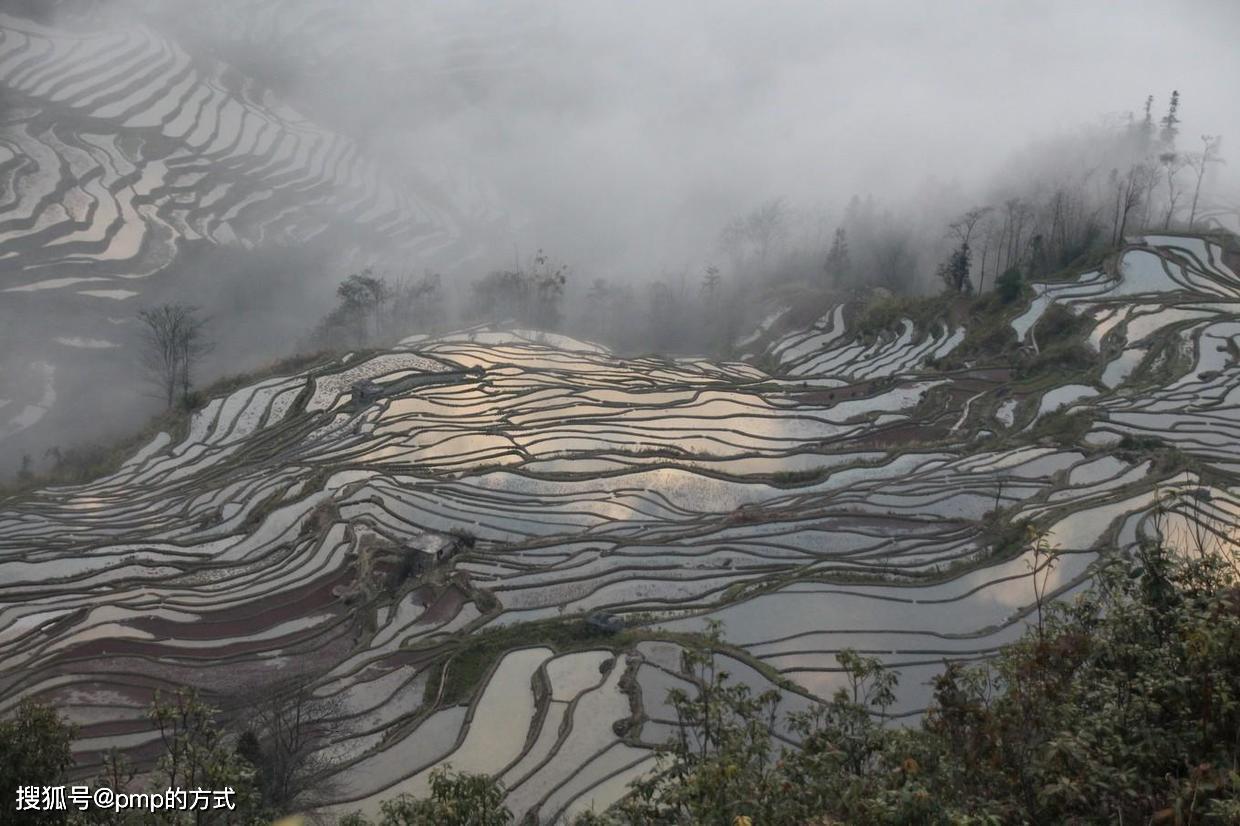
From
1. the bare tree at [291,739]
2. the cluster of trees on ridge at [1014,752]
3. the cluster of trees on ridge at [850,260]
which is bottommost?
the bare tree at [291,739]

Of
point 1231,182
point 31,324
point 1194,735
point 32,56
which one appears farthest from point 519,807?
point 32,56

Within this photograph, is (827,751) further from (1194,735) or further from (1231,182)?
(1231,182)

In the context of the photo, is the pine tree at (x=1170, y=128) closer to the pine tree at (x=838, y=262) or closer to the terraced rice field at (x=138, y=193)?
the pine tree at (x=838, y=262)

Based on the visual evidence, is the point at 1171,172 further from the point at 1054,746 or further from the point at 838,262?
the point at 1054,746

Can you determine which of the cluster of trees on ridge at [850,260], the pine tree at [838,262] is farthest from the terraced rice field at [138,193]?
the pine tree at [838,262]

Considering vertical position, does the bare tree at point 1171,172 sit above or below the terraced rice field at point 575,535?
above

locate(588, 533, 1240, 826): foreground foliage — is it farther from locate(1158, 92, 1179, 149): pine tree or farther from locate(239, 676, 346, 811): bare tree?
locate(1158, 92, 1179, 149): pine tree

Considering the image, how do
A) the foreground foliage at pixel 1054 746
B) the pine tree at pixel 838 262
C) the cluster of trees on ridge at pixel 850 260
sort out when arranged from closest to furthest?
the foreground foliage at pixel 1054 746 < the cluster of trees on ridge at pixel 850 260 < the pine tree at pixel 838 262
